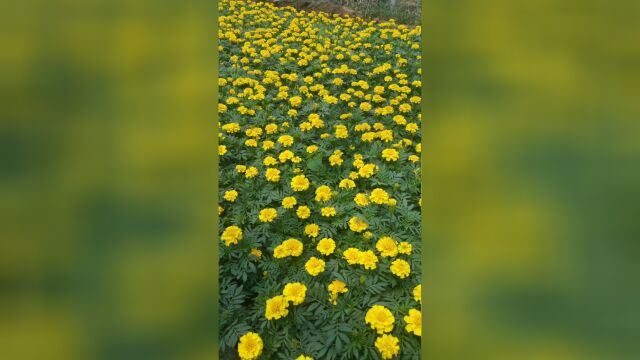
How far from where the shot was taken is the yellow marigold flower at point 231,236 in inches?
84.5

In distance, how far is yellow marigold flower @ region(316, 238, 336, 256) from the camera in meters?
2.13

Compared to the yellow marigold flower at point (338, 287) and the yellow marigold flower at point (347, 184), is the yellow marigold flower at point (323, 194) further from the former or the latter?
the yellow marigold flower at point (338, 287)

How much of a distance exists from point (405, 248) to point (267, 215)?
0.76 metres

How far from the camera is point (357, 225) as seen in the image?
227cm

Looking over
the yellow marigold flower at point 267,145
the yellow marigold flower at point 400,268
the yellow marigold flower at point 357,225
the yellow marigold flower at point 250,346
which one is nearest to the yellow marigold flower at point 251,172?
the yellow marigold flower at point 267,145

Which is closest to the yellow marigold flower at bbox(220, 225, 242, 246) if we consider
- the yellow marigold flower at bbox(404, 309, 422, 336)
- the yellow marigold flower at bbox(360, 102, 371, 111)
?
the yellow marigold flower at bbox(404, 309, 422, 336)
